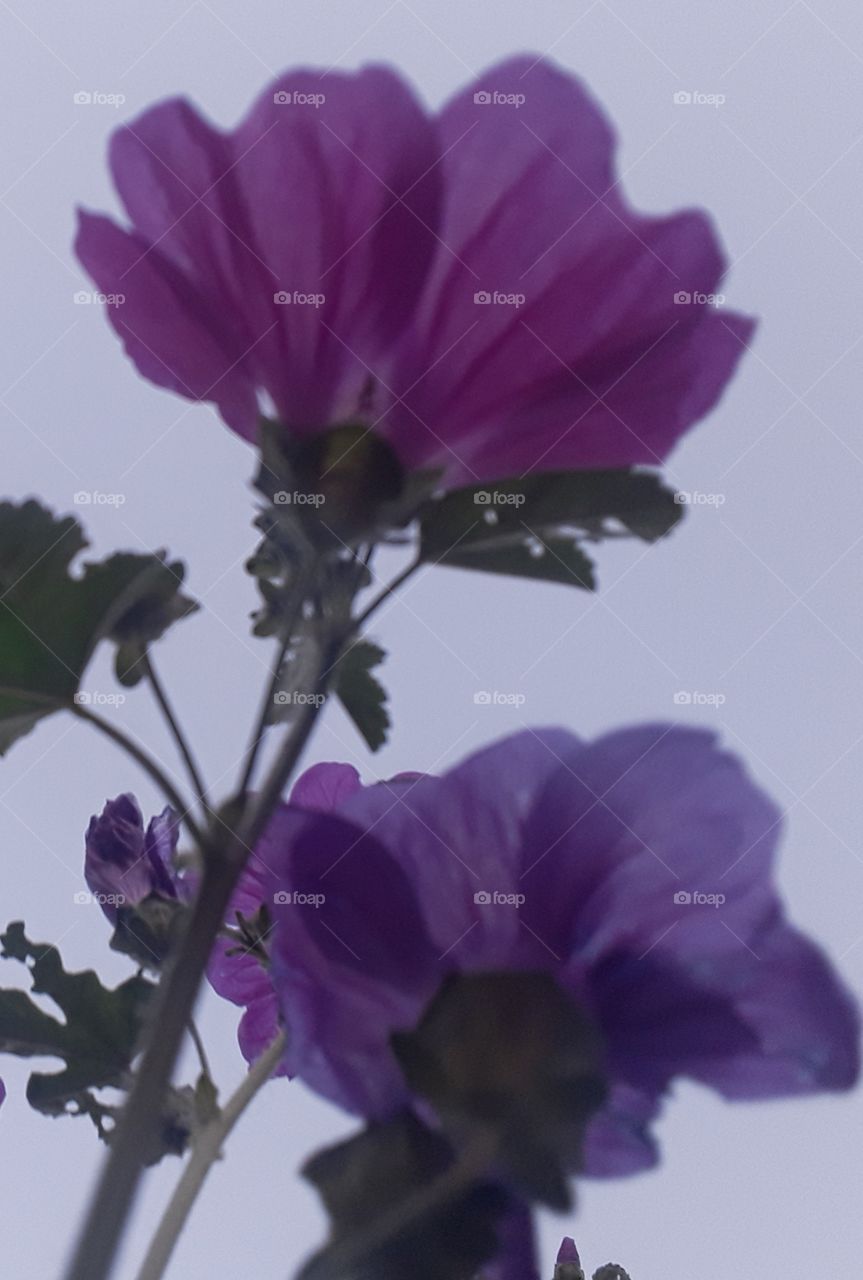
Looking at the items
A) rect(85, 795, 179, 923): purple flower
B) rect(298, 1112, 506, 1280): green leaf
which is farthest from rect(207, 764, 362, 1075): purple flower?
rect(298, 1112, 506, 1280): green leaf

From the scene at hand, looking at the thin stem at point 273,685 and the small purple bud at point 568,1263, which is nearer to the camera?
the thin stem at point 273,685

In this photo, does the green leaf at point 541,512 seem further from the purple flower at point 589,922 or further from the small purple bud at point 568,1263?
the small purple bud at point 568,1263

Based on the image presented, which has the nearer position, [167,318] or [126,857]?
[167,318]

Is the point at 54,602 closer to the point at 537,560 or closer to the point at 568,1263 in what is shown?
the point at 537,560

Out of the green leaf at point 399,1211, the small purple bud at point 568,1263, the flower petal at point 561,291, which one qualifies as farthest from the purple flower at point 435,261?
the small purple bud at point 568,1263

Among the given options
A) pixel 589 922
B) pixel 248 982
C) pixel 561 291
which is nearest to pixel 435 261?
pixel 561 291

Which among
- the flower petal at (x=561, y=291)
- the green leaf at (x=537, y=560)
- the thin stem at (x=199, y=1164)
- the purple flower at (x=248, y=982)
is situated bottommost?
the thin stem at (x=199, y=1164)

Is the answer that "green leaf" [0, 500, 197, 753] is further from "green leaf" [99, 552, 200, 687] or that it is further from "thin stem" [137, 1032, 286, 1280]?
"thin stem" [137, 1032, 286, 1280]
